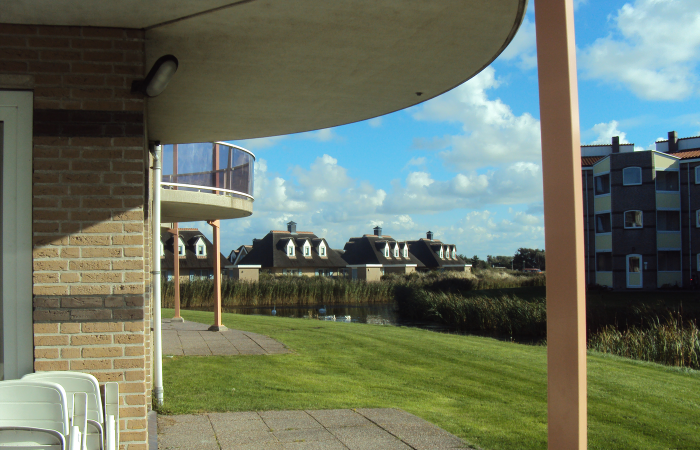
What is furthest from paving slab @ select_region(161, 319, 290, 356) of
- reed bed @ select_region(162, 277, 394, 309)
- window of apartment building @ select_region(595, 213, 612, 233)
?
window of apartment building @ select_region(595, 213, 612, 233)

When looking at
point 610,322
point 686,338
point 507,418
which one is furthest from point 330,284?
point 507,418

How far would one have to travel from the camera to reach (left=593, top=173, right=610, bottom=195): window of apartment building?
124ft

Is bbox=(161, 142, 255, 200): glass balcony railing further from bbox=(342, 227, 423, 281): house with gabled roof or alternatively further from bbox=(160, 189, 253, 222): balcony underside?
bbox=(342, 227, 423, 281): house with gabled roof

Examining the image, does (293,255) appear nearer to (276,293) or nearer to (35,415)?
(276,293)

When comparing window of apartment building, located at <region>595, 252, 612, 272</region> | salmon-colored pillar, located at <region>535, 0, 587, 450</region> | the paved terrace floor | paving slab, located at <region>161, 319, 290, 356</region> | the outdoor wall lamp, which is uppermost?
the outdoor wall lamp

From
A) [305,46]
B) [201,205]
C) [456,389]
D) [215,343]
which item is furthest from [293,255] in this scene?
[305,46]

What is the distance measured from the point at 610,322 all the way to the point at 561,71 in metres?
16.8

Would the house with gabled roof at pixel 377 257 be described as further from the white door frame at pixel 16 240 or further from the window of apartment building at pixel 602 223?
the white door frame at pixel 16 240

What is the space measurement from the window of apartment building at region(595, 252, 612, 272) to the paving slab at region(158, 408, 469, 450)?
1399 inches

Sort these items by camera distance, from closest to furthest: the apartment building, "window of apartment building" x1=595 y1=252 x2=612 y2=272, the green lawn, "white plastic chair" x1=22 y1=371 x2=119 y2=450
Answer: "white plastic chair" x1=22 y1=371 x2=119 y2=450 < the green lawn < the apartment building < "window of apartment building" x1=595 y1=252 x2=612 y2=272

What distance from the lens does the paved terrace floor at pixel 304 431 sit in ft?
15.6

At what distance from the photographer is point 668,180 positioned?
3603 cm

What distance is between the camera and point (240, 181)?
→ 1092cm

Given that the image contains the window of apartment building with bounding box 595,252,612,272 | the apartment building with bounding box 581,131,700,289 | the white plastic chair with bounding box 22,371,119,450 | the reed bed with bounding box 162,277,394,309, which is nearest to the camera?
the white plastic chair with bounding box 22,371,119,450
